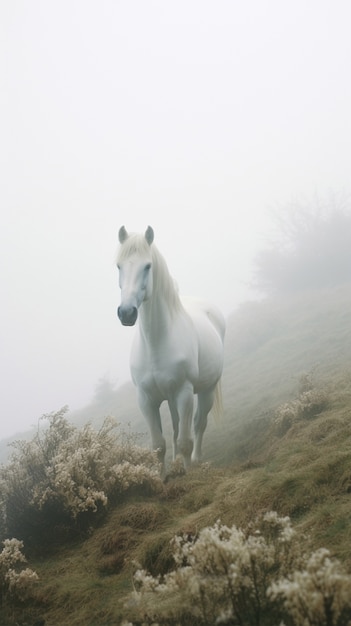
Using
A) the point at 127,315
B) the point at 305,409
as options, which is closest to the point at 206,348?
the point at 305,409

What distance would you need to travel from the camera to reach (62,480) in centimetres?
384

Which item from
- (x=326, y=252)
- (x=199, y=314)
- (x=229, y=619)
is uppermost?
(x=326, y=252)

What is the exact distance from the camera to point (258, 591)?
179 centimetres

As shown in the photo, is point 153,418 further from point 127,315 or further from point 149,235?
point 149,235

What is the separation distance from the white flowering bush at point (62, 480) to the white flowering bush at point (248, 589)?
6.65 ft

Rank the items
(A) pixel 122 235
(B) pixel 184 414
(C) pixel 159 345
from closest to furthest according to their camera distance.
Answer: (A) pixel 122 235
(C) pixel 159 345
(B) pixel 184 414

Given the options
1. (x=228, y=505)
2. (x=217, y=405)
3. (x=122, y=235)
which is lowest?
(x=228, y=505)

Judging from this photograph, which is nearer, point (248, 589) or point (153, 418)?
point (248, 589)

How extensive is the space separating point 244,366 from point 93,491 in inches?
477

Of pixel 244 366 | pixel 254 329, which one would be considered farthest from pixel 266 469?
pixel 254 329

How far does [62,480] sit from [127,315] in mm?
1705

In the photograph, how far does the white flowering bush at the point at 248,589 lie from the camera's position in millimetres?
1442

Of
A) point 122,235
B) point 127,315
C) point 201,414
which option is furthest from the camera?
point 201,414

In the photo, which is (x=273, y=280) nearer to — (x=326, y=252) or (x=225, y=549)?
(x=326, y=252)
